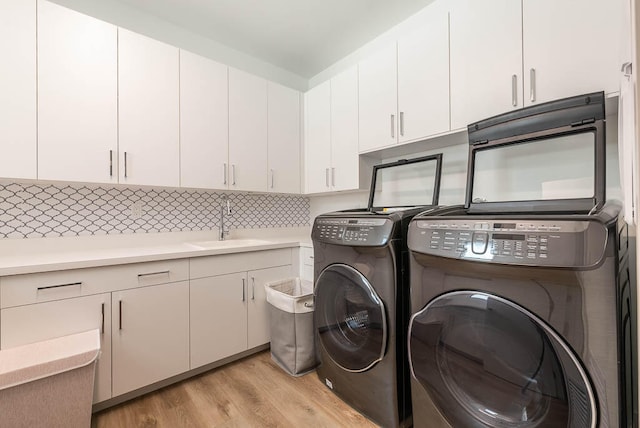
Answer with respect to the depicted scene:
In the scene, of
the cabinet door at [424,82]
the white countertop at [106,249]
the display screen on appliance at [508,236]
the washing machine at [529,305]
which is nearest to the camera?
the washing machine at [529,305]

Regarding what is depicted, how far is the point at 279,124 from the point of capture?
8.36 ft

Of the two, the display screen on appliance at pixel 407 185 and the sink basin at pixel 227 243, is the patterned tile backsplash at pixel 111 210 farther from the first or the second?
the display screen on appliance at pixel 407 185

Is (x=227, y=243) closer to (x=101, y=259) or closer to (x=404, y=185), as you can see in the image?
(x=101, y=259)

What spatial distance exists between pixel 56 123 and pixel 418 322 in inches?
83.9

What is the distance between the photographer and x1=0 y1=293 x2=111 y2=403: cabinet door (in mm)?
1295

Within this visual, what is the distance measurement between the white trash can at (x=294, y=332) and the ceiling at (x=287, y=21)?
2.06 m

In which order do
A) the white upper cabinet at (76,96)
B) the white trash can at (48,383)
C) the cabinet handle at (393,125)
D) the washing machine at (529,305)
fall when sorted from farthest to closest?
the cabinet handle at (393,125) → the white upper cabinet at (76,96) → the white trash can at (48,383) → the washing machine at (529,305)

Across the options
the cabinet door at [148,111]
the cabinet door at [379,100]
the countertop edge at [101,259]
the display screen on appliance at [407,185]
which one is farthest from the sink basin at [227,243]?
the cabinet door at [379,100]

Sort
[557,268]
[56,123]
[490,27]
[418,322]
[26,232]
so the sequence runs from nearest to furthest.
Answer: [557,268]
[418,322]
[490,27]
[56,123]
[26,232]

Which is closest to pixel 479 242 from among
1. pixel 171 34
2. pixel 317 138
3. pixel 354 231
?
pixel 354 231

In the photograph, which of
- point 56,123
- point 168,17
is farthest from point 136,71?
point 168,17

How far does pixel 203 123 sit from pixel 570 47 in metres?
2.14

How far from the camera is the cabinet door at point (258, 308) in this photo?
209cm

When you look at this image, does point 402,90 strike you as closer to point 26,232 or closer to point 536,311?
point 536,311
